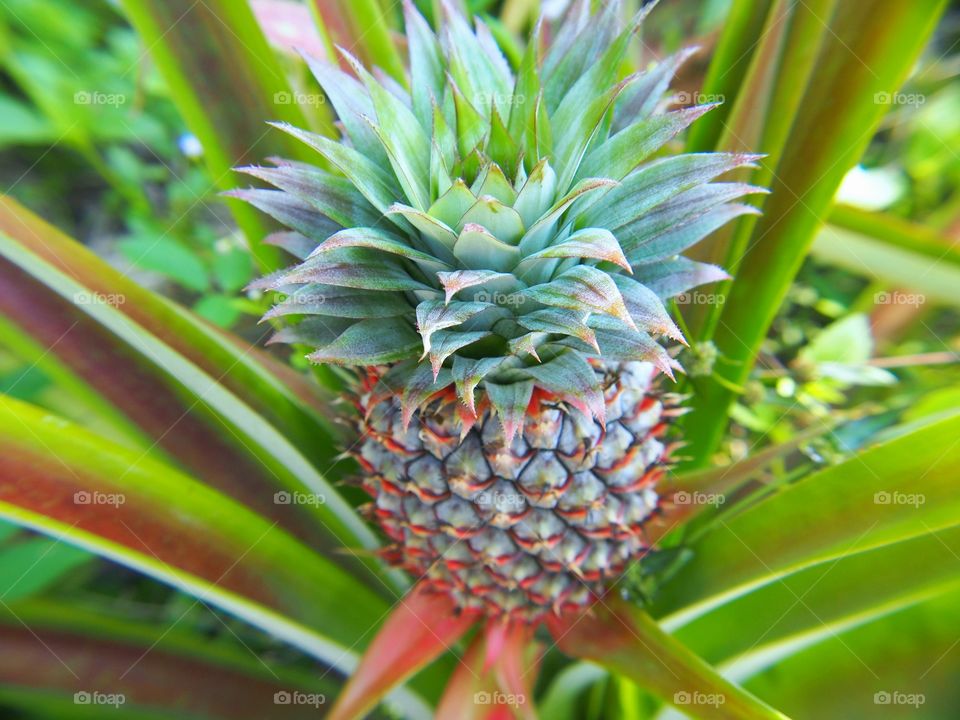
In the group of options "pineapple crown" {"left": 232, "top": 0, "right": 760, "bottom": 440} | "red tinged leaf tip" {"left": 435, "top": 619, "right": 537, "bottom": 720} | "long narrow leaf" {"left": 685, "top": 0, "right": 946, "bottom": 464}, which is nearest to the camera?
"pineapple crown" {"left": 232, "top": 0, "right": 760, "bottom": 440}

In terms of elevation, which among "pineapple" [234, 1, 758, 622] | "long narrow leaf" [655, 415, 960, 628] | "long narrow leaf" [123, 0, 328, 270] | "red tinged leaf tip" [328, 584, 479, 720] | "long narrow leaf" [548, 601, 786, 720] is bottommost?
"long narrow leaf" [548, 601, 786, 720]

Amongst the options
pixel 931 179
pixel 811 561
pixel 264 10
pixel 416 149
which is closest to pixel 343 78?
pixel 416 149

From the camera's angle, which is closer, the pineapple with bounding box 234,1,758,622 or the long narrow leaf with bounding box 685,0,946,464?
the pineapple with bounding box 234,1,758,622

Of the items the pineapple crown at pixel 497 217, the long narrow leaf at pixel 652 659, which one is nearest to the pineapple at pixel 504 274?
the pineapple crown at pixel 497 217

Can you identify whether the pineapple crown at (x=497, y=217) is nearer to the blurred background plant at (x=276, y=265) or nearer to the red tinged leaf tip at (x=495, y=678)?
the blurred background plant at (x=276, y=265)

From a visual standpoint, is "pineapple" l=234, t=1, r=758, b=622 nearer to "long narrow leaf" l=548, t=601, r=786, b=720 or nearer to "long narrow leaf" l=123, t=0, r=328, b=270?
"long narrow leaf" l=548, t=601, r=786, b=720

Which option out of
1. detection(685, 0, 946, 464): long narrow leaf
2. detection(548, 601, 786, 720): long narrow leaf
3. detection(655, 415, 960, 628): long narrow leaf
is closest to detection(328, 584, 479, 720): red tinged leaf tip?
detection(548, 601, 786, 720): long narrow leaf

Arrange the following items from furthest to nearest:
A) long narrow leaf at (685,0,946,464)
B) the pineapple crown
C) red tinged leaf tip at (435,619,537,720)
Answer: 1. red tinged leaf tip at (435,619,537,720)
2. long narrow leaf at (685,0,946,464)
3. the pineapple crown

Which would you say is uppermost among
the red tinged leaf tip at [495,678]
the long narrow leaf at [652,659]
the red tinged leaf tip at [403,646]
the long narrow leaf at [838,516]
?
the long narrow leaf at [838,516]
